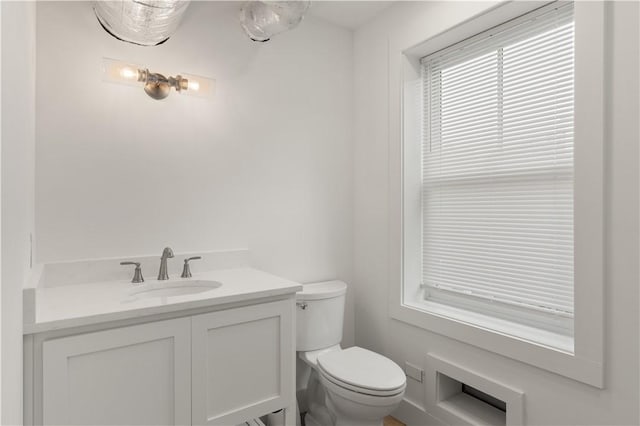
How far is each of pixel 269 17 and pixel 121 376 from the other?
1730mm

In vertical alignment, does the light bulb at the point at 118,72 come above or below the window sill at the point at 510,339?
above

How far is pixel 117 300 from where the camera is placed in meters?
1.38

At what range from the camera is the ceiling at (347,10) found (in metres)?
2.18

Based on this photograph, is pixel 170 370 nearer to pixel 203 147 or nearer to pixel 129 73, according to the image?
pixel 203 147

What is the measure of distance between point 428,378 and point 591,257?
3.42 feet

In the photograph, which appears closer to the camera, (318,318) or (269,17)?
(269,17)

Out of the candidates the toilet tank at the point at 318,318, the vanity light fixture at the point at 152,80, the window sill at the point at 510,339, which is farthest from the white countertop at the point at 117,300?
the vanity light fixture at the point at 152,80

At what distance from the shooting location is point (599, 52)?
4.31ft

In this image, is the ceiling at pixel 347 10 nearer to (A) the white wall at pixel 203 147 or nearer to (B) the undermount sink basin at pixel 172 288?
(A) the white wall at pixel 203 147

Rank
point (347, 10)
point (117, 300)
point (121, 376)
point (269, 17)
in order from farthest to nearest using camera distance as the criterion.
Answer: point (347, 10), point (269, 17), point (117, 300), point (121, 376)

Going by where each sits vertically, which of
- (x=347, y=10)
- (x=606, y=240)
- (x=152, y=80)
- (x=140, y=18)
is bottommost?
(x=606, y=240)

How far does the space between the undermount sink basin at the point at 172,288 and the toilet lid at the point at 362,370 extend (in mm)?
671

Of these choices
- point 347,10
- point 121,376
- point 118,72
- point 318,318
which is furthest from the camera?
point 347,10

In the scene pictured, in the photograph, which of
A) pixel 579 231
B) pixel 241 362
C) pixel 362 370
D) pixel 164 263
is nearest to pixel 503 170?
pixel 579 231
